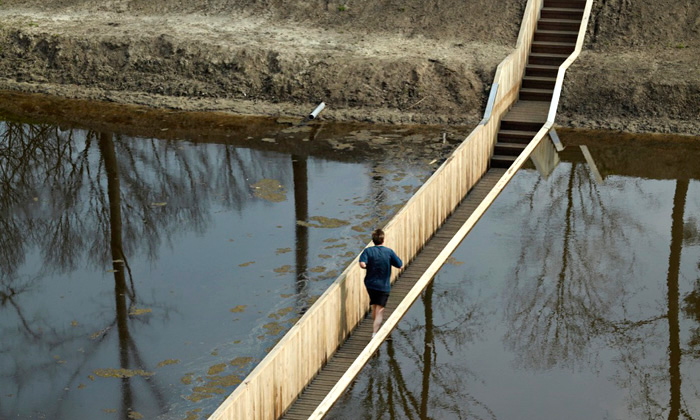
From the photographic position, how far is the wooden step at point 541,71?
23.5 metres

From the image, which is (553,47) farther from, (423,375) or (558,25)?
(423,375)

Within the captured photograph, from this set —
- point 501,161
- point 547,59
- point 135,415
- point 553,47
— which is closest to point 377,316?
point 135,415

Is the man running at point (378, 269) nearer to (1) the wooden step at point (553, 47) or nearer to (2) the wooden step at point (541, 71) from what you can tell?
(2) the wooden step at point (541, 71)

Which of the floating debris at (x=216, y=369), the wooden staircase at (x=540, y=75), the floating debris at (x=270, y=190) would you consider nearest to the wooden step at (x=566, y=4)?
the wooden staircase at (x=540, y=75)

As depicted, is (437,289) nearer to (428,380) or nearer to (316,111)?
(428,380)

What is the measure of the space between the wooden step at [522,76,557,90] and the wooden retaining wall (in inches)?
159

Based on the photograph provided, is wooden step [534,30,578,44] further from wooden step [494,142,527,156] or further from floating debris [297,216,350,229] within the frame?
floating debris [297,216,350,229]

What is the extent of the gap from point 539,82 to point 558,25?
237 centimetres

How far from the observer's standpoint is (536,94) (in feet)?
75.2

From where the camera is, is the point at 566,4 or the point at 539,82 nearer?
the point at 539,82

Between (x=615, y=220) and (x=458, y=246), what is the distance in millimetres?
3162

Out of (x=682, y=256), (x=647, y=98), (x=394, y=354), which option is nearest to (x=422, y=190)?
(x=394, y=354)

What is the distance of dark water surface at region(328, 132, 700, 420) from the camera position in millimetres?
11336

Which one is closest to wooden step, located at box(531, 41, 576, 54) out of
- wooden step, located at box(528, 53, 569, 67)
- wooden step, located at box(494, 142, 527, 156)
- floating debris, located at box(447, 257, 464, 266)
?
wooden step, located at box(528, 53, 569, 67)
